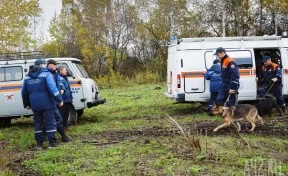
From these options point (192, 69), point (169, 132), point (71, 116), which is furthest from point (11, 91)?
point (192, 69)

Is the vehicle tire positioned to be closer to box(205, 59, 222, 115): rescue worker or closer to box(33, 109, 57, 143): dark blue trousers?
box(33, 109, 57, 143): dark blue trousers

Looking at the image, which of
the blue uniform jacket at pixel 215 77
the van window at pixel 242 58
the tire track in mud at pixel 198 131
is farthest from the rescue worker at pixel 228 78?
the van window at pixel 242 58

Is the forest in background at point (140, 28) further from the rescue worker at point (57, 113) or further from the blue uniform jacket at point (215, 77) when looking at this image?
the rescue worker at point (57, 113)

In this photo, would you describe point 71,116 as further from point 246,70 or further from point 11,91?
point 246,70

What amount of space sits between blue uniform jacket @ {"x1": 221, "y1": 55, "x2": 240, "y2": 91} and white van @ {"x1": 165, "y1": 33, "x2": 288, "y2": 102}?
2.10 m

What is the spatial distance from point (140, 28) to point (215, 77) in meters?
18.2

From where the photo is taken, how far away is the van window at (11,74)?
9.94m

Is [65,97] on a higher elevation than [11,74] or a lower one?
lower

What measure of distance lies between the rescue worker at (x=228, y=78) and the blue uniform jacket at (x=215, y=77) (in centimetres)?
143

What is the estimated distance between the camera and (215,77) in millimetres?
9969

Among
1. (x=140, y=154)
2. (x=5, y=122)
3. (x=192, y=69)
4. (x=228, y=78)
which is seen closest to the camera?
(x=140, y=154)

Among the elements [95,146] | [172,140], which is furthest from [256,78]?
[95,146]

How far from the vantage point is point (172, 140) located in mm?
7215

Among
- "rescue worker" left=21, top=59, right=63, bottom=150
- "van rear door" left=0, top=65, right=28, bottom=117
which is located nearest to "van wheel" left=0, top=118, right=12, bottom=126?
"van rear door" left=0, top=65, right=28, bottom=117
